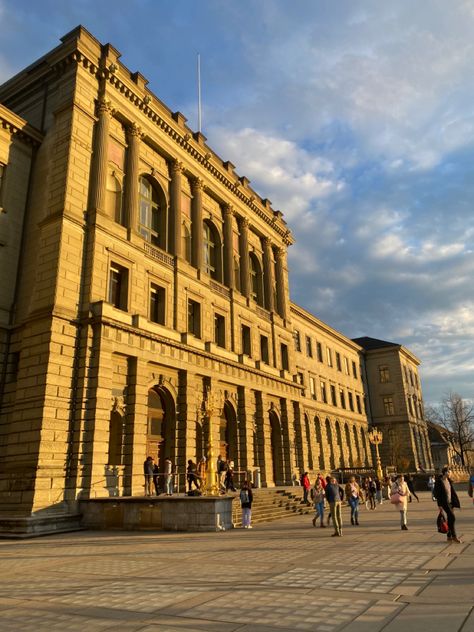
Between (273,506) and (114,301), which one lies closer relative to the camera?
(273,506)

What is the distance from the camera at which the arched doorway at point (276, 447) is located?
125 ft

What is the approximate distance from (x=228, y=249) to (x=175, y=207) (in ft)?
22.7

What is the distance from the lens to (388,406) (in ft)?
251

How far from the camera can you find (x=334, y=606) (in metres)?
6.95

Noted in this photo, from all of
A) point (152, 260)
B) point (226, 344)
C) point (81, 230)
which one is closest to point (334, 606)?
point (81, 230)

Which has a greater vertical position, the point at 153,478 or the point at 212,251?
the point at 212,251

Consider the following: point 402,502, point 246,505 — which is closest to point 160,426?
point 246,505

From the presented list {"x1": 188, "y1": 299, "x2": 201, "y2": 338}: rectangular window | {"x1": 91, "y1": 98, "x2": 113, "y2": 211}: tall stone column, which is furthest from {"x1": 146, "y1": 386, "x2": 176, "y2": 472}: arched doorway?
{"x1": 91, "y1": 98, "x2": 113, "y2": 211}: tall stone column

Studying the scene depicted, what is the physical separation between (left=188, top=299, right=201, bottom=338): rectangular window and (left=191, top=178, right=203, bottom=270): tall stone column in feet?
8.57

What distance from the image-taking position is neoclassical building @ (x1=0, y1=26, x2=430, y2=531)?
70.9 ft

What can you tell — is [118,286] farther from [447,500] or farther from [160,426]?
[447,500]

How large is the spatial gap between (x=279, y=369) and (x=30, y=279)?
22.3 metres

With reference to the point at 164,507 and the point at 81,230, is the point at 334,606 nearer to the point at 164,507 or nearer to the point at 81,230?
the point at 164,507

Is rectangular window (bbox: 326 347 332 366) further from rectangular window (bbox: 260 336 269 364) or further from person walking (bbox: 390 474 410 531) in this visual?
person walking (bbox: 390 474 410 531)
